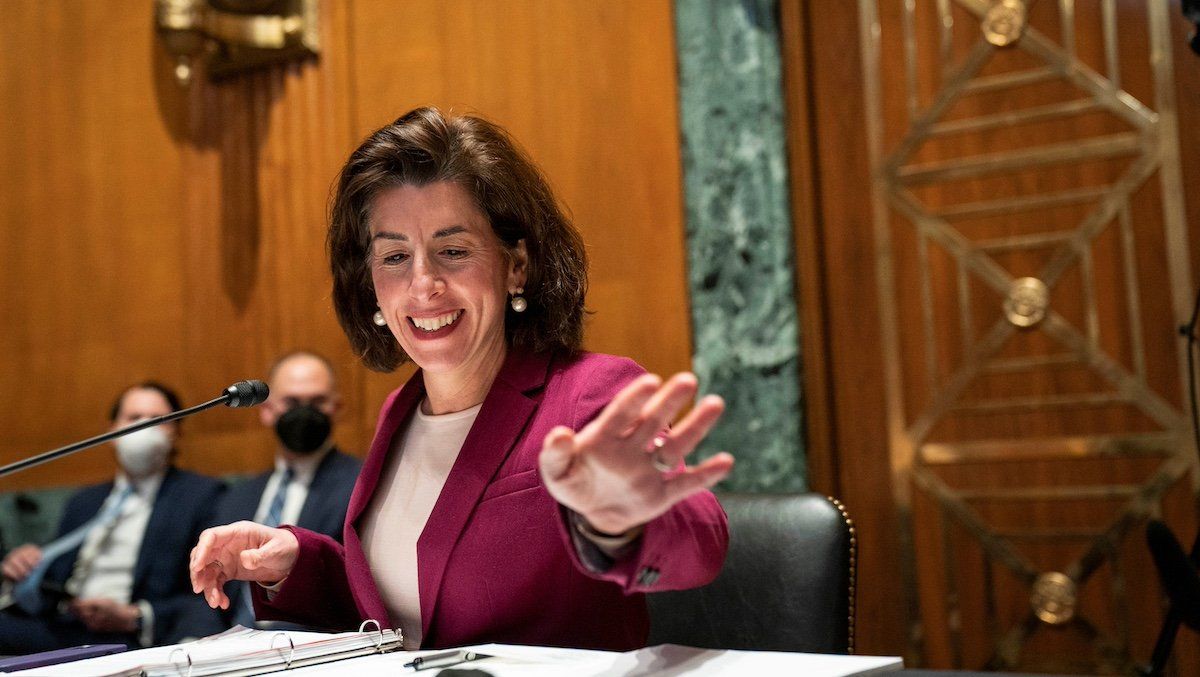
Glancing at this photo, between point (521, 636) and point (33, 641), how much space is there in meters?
2.80

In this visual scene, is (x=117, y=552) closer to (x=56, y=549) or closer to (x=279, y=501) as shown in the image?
(x=56, y=549)

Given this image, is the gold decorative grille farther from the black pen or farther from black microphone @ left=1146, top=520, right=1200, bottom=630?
the black pen

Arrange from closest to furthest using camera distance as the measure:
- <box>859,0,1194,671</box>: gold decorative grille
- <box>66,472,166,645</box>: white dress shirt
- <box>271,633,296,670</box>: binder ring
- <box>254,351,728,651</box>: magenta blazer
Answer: <box>271,633,296,670</box>: binder ring < <box>254,351,728,651</box>: magenta blazer < <box>859,0,1194,671</box>: gold decorative grille < <box>66,472,166,645</box>: white dress shirt

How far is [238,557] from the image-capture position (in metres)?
1.69

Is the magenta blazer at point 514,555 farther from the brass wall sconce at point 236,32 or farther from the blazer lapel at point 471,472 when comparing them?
the brass wall sconce at point 236,32

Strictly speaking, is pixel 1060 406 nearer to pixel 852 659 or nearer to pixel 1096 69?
pixel 1096 69

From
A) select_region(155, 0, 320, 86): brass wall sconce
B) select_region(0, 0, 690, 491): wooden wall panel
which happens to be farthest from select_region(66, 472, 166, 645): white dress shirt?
select_region(155, 0, 320, 86): brass wall sconce

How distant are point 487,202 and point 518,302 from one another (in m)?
0.17

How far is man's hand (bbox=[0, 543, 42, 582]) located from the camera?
3.83 meters

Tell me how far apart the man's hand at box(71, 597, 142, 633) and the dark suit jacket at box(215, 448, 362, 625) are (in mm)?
298

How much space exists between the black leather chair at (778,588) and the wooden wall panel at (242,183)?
1.77 metres

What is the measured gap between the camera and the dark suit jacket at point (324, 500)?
3520mm

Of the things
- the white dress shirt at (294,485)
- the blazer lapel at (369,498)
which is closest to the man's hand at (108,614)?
the white dress shirt at (294,485)

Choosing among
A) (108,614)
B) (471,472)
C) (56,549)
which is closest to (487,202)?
(471,472)
